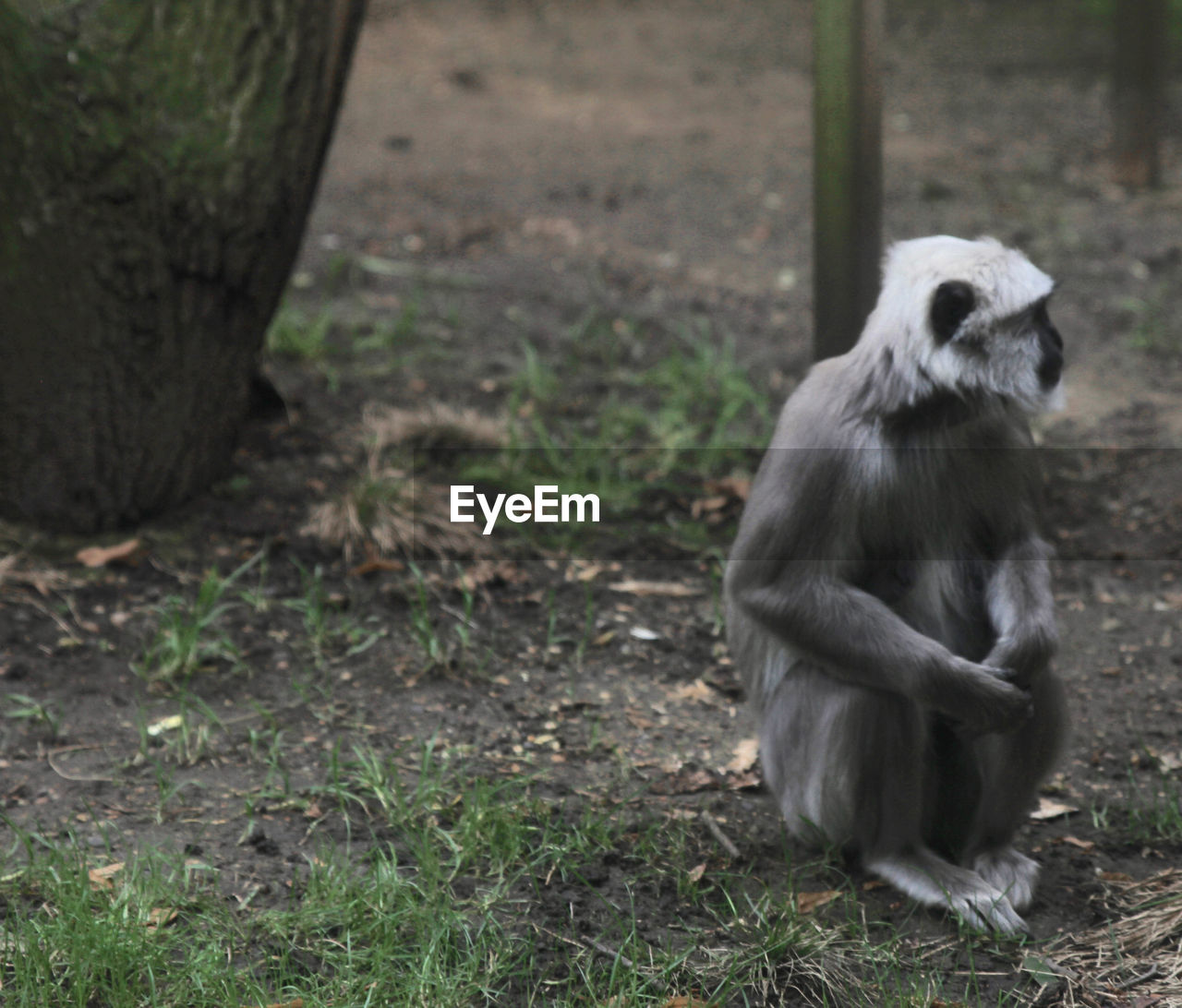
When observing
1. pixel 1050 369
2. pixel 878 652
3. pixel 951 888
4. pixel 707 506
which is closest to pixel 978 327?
pixel 1050 369

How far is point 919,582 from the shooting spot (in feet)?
11.9

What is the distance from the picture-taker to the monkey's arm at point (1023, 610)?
348 cm

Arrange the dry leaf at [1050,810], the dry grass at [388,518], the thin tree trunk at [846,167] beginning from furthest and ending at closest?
the dry grass at [388,518], the thin tree trunk at [846,167], the dry leaf at [1050,810]

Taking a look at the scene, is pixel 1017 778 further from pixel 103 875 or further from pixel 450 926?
pixel 103 875

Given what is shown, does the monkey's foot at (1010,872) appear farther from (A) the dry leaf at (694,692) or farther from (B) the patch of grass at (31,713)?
(B) the patch of grass at (31,713)

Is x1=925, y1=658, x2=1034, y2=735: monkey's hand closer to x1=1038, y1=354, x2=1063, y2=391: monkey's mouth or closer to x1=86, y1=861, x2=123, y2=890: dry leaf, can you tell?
x1=1038, y1=354, x2=1063, y2=391: monkey's mouth

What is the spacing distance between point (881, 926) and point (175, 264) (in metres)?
3.15

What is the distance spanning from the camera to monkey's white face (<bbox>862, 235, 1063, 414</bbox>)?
3330 millimetres

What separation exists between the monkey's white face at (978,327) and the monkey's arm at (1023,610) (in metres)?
0.42

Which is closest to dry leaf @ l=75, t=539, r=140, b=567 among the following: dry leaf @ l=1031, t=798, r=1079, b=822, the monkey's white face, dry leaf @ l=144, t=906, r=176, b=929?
dry leaf @ l=144, t=906, r=176, b=929

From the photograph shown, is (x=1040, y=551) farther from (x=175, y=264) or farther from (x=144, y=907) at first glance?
(x=175, y=264)

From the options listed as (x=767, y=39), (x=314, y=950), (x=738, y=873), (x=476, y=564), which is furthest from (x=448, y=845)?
(x=767, y=39)

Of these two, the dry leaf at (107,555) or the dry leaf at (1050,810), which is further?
the dry leaf at (107,555)

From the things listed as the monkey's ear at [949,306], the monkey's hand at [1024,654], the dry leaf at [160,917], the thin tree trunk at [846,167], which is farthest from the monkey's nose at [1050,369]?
the dry leaf at [160,917]
